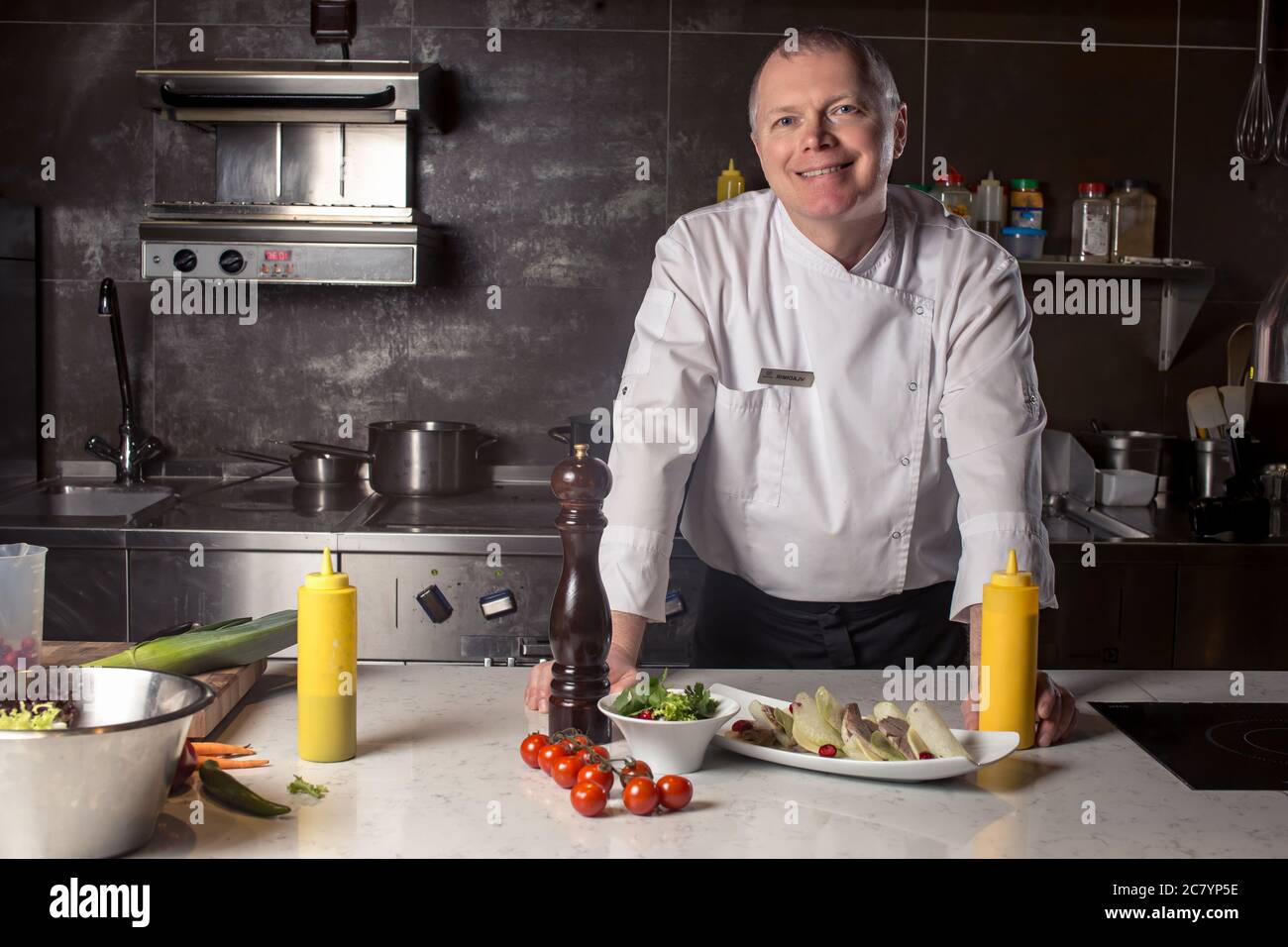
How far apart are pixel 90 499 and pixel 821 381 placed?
2.04m

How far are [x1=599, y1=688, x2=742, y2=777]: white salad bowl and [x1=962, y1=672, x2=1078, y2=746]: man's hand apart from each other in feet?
0.97

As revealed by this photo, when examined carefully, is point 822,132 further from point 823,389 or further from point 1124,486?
point 1124,486

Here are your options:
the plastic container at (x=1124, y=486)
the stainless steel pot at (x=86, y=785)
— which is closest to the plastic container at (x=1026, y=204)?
the plastic container at (x=1124, y=486)

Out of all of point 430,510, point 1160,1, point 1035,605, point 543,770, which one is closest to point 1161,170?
point 1160,1

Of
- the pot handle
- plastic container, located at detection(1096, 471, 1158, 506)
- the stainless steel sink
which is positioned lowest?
the stainless steel sink

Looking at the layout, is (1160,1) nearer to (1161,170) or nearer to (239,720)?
(1161,170)

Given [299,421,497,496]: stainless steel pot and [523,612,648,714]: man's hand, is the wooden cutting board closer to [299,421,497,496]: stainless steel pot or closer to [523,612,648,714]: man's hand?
[523,612,648,714]: man's hand

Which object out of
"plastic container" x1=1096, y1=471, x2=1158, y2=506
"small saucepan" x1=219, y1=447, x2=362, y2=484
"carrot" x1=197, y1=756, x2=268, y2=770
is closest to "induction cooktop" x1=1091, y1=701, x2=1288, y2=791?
"carrot" x1=197, y1=756, x2=268, y2=770

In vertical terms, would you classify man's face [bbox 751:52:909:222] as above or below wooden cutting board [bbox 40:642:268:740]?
above

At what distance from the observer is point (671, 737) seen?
125 cm

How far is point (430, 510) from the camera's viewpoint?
3006 mm

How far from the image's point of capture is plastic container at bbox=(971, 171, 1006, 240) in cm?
330

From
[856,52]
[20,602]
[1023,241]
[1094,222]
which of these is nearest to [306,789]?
[20,602]

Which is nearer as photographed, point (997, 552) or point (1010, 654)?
point (1010, 654)
